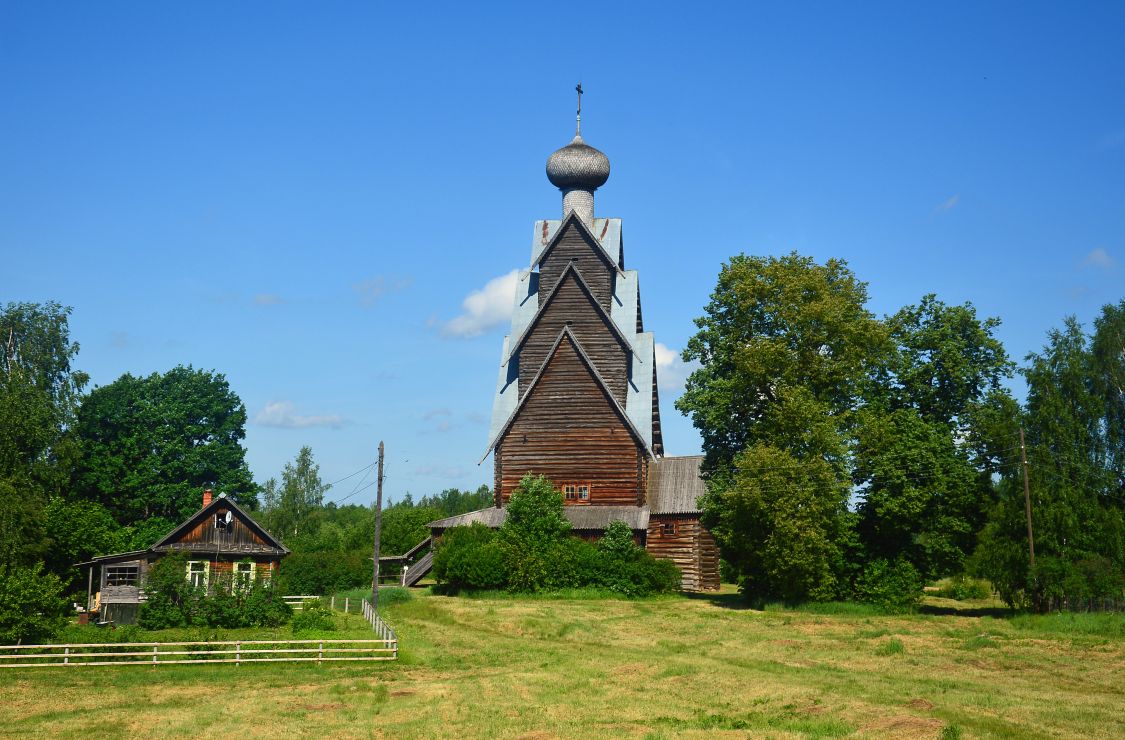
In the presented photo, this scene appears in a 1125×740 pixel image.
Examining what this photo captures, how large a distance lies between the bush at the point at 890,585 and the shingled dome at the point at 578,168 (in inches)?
1095

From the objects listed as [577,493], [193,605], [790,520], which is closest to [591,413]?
[577,493]

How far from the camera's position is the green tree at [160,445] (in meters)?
61.2

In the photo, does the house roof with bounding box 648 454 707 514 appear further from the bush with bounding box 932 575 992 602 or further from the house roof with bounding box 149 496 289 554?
the house roof with bounding box 149 496 289 554

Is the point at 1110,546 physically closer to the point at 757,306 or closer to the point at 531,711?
the point at 757,306

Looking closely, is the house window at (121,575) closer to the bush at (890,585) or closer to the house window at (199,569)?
the house window at (199,569)

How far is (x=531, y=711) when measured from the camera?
77.4ft

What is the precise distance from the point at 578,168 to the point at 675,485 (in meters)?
18.5

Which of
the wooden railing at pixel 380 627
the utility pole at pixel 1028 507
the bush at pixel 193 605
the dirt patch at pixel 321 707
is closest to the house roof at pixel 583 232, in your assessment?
the wooden railing at pixel 380 627

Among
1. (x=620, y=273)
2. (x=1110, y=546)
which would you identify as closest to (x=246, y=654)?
(x=1110, y=546)

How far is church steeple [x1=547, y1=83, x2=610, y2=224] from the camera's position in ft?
199

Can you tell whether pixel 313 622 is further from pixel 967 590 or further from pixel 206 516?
pixel 967 590

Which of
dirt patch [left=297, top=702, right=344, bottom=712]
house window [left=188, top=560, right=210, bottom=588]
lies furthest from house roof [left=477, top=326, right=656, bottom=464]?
dirt patch [left=297, top=702, right=344, bottom=712]

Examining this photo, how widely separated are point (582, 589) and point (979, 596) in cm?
1967

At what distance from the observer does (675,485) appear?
54812 mm
